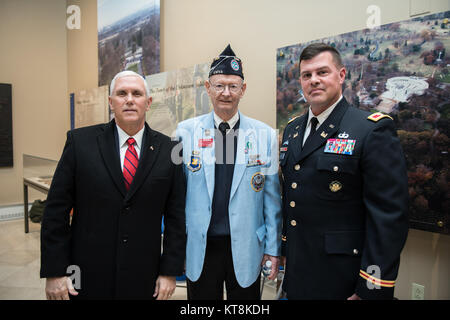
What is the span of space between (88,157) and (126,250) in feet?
1.58

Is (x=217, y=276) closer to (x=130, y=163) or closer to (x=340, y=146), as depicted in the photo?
(x=130, y=163)

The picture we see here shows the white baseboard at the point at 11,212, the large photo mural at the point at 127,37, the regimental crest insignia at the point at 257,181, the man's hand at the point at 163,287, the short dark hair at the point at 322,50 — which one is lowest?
the white baseboard at the point at 11,212

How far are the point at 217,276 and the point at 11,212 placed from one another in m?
5.87

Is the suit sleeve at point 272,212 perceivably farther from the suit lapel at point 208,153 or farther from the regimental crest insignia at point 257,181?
the suit lapel at point 208,153

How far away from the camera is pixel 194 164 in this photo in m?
1.67

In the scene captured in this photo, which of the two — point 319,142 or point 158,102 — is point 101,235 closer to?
point 319,142

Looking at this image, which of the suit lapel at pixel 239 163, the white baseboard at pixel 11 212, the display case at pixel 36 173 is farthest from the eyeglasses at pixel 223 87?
the white baseboard at pixel 11 212

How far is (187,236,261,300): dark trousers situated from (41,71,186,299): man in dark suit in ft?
A: 0.66

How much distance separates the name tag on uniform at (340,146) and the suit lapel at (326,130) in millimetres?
34

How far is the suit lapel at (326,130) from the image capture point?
4.59ft

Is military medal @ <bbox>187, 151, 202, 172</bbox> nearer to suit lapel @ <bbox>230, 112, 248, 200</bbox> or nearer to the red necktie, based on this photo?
suit lapel @ <bbox>230, 112, 248, 200</bbox>

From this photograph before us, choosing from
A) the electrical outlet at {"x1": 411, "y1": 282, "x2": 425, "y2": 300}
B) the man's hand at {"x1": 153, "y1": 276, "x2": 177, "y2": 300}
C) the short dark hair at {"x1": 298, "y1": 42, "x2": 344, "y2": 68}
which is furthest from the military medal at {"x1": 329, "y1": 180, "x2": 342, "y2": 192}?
the electrical outlet at {"x1": 411, "y1": 282, "x2": 425, "y2": 300}

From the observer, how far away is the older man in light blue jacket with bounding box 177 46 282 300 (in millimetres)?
1609

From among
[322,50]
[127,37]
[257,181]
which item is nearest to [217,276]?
[257,181]
